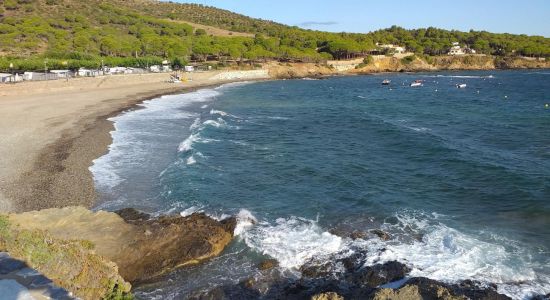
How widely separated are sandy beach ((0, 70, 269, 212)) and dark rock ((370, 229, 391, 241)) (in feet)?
39.2

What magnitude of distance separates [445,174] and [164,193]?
14.7 metres

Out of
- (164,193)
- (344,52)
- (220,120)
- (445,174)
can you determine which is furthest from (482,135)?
(344,52)

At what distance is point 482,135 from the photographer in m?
34.5

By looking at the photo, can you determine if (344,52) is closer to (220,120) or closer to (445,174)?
(220,120)

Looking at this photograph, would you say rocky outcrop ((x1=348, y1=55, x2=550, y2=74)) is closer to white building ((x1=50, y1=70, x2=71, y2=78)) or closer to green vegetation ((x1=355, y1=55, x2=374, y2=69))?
green vegetation ((x1=355, y1=55, x2=374, y2=69))

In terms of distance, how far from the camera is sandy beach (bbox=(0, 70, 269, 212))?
19.8m

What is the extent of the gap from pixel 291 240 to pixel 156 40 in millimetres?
97754

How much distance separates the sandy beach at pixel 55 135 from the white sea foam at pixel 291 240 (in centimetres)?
785

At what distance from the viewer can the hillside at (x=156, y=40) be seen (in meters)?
86.9

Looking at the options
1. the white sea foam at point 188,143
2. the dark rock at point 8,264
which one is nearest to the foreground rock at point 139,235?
the dark rock at point 8,264

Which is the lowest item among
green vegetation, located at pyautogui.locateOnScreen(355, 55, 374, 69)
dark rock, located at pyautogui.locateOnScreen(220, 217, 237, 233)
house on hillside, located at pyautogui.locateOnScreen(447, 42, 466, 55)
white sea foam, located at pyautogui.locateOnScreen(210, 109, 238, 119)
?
dark rock, located at pyautogui.locateOnScreen(220, 217, 237, 233)

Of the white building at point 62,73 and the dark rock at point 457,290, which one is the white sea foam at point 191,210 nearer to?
the dark rock at point 457,290

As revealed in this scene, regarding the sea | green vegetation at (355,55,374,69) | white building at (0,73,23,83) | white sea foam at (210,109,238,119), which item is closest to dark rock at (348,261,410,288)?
the sea

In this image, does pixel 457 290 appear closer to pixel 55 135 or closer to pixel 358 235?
pixel 358 235
